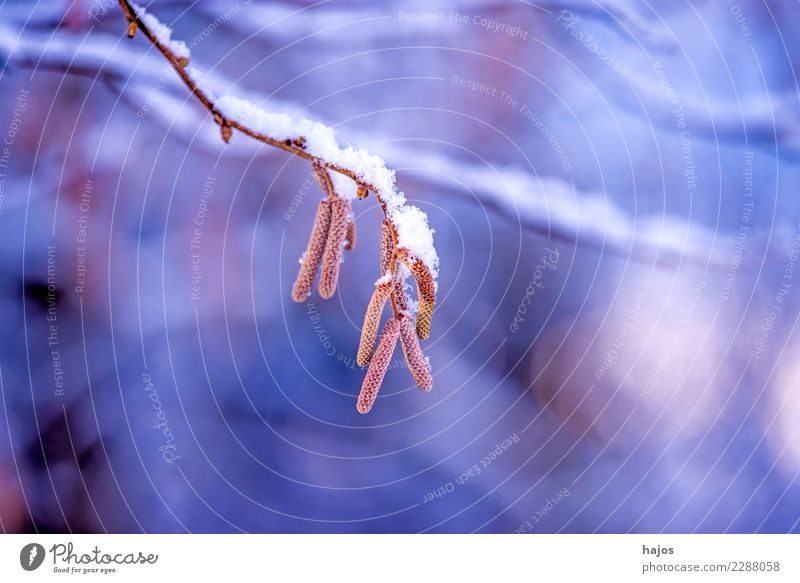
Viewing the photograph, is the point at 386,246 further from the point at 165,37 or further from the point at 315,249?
the point at 165,37

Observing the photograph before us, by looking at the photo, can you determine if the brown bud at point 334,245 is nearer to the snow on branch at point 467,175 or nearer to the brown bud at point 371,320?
the brown bud at point 371,320

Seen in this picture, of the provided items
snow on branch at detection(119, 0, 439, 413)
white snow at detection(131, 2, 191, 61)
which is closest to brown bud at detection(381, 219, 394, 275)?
snow on branch at detection(119, 0, 439, 413)

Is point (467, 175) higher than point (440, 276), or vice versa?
point (467, 175)

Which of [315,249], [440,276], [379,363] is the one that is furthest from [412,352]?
[440,276]

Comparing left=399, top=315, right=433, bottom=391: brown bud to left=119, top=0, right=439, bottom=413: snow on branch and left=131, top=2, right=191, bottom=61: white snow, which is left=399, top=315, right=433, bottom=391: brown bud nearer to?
left=119, top=0, right=439, bottom=413: snow on branch

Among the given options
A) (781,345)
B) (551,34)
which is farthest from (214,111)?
(781,345)
